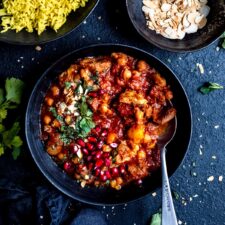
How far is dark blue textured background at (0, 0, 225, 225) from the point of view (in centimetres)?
296

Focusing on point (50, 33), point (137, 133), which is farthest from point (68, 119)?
point (50, 33)

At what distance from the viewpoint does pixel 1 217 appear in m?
2.97

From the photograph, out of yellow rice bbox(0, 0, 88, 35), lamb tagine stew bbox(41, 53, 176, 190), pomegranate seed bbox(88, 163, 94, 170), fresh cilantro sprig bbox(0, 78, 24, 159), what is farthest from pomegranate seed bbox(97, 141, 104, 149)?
yellow rice bbox(0, 0, 88, 35)

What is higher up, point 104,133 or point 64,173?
point 104,133

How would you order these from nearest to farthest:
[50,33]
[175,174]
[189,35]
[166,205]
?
[166,205]
[50,33]
[189,35]
[175,174]

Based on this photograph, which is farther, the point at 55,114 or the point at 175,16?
the point at 175,16

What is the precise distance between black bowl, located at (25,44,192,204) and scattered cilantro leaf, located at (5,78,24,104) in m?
0.11

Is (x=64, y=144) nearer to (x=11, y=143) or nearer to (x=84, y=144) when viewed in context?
(x=84, y=144)

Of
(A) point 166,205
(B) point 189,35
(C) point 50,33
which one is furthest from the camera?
(B) point 189,35

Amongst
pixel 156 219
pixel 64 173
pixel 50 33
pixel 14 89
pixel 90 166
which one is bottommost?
pixel 156 219

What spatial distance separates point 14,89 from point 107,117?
598 millimetres

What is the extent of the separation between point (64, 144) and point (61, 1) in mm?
868

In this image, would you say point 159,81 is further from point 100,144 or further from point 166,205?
point 166,205

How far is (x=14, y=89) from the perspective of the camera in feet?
9.44
